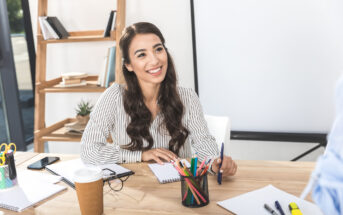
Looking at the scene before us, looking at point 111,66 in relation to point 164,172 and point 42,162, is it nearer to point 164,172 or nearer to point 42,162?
point 42,162

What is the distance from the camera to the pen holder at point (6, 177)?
3.70ft

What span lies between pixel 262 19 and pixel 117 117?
48.7 inches

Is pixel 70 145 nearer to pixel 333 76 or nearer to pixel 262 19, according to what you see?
pixel 262 19

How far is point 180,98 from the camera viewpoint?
1707mm

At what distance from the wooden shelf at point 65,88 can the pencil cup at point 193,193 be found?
168 centimetres

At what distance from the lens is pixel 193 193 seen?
963 mm

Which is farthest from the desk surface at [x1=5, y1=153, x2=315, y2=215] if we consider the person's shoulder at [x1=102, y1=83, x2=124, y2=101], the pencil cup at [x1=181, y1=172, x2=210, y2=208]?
the person's shoulder at [x1=102, y1=83, x2=124, y2=101]

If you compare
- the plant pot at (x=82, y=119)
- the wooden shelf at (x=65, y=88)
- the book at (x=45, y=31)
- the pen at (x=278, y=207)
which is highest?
the book at (x=45, y=31)

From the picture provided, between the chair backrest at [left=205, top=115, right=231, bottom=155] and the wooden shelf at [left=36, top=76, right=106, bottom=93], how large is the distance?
3.47 feet

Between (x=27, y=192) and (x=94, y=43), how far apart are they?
6.17 feet

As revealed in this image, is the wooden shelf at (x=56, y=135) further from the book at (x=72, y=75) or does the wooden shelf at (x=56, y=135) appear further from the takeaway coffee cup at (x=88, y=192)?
the takeaway coffee cup at (x=88, y=192)

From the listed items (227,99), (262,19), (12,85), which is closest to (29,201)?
(227,99)

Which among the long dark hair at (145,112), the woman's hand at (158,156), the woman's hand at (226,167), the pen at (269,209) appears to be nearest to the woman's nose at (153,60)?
the long dark hair at (145,112)

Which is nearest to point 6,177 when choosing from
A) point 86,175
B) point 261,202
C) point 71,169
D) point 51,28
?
point 71,169
